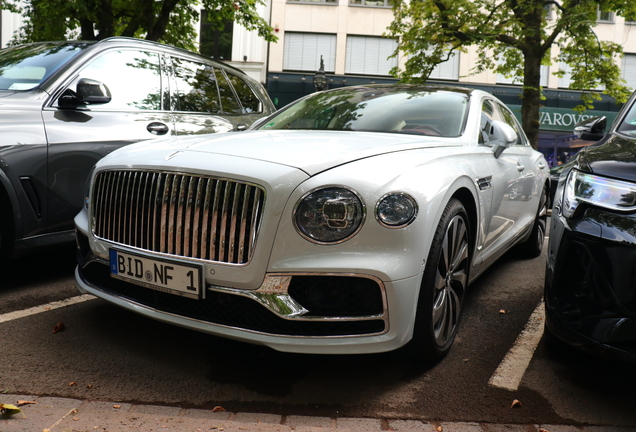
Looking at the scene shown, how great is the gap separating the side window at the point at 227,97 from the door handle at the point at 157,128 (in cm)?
89

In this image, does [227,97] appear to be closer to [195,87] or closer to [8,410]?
[195,87]

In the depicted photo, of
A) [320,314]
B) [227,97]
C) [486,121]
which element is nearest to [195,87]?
[227,97]

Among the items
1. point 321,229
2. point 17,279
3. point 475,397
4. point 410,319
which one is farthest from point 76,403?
point 17,279

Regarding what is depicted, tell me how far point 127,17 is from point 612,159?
13713 millimetres

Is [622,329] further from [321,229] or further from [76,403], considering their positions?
[76,403]

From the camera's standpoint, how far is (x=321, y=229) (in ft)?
7.89

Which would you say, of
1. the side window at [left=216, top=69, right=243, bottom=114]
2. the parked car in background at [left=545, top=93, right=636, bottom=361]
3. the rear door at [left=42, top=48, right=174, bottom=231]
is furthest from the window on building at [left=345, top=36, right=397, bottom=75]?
A: the parked car in background at [left=545, top=93, right=636, bottom=361]

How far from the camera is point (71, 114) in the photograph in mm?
3926

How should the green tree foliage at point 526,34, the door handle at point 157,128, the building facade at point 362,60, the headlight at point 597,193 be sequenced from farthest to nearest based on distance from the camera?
the building facade at point 362,60 < the green tree foliage at point 526,34 < the door handle at point 157,128 < the headlight at point 597,193

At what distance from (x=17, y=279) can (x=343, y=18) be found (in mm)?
22949

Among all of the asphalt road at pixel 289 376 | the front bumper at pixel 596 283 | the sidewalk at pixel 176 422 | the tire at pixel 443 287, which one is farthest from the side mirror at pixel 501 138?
the sidewalk at pixel 176 422

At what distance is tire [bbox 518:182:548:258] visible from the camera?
17.8 feet

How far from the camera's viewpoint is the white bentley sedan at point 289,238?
240 cm

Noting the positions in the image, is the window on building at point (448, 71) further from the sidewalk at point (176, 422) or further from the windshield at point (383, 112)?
the sidewalk at point (176, 422)
